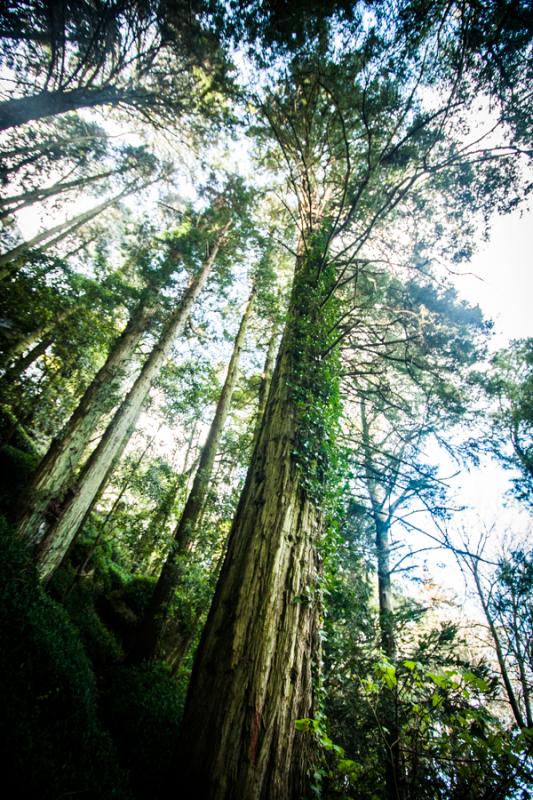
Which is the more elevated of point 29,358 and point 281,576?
point 29,358

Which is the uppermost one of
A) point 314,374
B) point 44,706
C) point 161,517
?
point 314,374

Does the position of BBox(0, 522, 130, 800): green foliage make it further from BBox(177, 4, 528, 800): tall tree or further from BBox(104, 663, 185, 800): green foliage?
BBox(177, 4, 528, 800): tall tree

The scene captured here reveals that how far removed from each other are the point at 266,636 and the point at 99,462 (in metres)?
5.11

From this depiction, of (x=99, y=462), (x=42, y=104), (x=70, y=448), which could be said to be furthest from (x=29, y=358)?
(x=99, y=462)

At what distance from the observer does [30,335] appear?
11039 millimetres

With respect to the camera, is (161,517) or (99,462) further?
(161,517)

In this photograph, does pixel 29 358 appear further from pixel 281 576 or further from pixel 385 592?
pixel 385 592

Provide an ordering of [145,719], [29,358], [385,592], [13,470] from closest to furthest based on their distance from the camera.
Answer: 1. [145,719]
2. [385,592]
3. [13,470]
4. [29,358]

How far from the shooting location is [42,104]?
285 inches

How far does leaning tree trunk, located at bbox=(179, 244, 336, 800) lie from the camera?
1439 millimetres

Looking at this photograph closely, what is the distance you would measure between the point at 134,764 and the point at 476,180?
411 inches

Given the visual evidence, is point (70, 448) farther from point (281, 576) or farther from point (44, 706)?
point (281, 576)

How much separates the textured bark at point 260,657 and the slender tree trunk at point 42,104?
1037cm

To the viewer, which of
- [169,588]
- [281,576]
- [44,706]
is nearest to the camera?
[281,576]
